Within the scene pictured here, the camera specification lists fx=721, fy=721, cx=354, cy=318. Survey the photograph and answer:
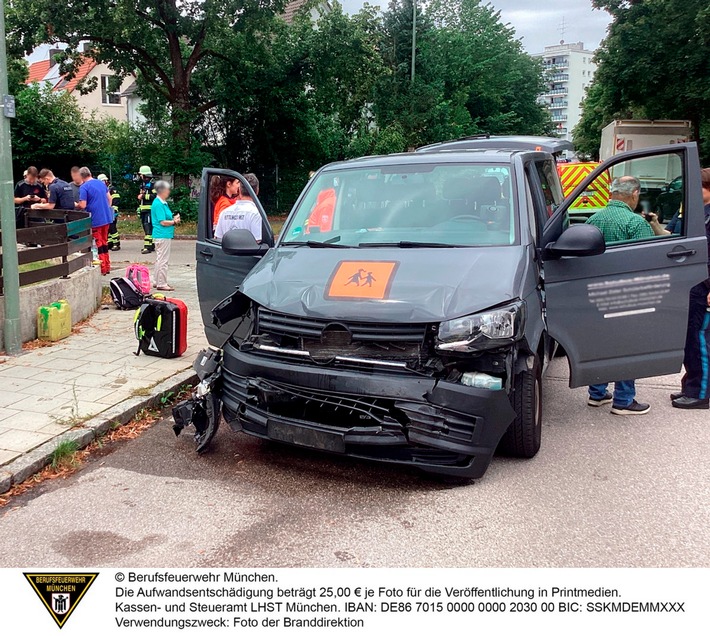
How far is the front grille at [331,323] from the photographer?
159 inches

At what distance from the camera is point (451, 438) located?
12.9ft

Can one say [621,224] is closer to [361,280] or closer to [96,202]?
[361,280]

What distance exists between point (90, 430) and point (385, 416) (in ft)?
7.74

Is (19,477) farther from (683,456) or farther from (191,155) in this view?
(191,155)

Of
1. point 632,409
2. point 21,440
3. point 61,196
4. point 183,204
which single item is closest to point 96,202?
point 61,196

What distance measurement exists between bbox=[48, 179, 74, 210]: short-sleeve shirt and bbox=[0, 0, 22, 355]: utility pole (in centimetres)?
592

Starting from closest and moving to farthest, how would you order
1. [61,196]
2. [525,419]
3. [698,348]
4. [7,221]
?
[525,419] < [698,348] < [7,221] < [61,196]

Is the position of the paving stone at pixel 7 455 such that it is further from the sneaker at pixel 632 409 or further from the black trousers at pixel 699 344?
the black trousers at pixel 699 344

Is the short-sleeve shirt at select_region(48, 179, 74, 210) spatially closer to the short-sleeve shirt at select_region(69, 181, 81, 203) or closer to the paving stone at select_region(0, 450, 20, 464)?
the short-sleeve shirt at select_region(69, 181, 81, 203)

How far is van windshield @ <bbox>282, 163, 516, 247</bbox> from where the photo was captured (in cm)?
488

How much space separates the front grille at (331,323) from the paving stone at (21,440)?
1775mm

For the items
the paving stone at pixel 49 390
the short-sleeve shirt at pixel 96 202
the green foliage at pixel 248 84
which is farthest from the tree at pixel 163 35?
the paving stone at pixel 49 390

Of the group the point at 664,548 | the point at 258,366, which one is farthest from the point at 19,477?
the point at 664,548

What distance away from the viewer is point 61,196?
12.7m
